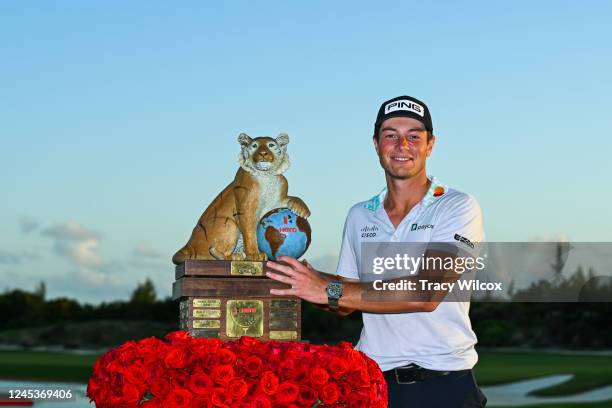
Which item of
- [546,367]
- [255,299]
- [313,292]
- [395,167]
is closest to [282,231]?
[255,299]

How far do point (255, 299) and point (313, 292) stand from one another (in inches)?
135

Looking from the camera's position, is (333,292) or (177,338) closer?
(177,338)

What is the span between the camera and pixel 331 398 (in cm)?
321

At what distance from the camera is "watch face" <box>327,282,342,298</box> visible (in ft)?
12.2

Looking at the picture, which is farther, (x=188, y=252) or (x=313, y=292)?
(x=188, y=252)

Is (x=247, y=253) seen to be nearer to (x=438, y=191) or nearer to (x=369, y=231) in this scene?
(x=369, y=231)

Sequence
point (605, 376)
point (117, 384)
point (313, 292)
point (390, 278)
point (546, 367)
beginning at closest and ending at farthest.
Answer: point (117, 384) < point (313, 292) < point (390, 278) < point (605, 376) < point (546, 367)

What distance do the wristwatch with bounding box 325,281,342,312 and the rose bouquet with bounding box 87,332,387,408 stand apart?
0.29 metres

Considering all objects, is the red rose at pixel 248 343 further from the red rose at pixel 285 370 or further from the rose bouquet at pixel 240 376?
the red rose at pixel 285 370

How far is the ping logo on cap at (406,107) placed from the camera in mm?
4328

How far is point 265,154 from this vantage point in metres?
7.36

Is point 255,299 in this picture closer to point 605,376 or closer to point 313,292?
point 313,292

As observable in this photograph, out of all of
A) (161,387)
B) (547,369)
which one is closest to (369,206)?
(161,387)

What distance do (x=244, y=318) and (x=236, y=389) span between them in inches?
154
